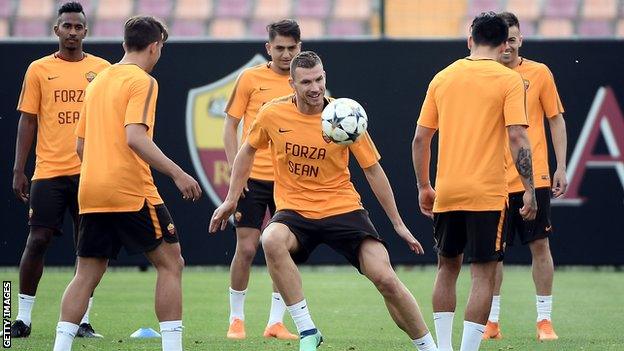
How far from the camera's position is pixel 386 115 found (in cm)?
1525

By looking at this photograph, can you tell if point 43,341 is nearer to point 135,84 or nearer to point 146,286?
point 135,84

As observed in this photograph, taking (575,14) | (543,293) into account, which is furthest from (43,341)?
(575,14)

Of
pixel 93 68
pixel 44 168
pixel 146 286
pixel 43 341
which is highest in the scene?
pixel 93 68

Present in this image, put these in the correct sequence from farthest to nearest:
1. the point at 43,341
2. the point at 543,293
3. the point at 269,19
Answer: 1. the point at 269,19
2. the point at 543,293
3. the point at 43,341

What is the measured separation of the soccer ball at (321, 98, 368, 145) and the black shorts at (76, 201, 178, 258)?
3.74 feet

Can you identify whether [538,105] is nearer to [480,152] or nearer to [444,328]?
[480,152]

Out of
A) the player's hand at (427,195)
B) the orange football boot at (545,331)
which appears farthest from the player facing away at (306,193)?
the orange football boot at (545,331)

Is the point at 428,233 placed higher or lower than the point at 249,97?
lower

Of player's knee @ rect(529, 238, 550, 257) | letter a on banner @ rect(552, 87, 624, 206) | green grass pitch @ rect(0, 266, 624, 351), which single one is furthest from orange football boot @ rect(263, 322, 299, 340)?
letter a on banner @ rect(552, 87, 624, 206)

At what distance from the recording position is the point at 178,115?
50.6 ft

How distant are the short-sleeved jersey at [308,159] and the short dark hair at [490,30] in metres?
0.96

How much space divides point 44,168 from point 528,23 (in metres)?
9.69

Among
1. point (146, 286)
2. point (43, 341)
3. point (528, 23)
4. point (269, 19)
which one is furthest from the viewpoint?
point (528, 23)

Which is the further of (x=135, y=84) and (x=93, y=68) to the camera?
(x=93, y=68)
